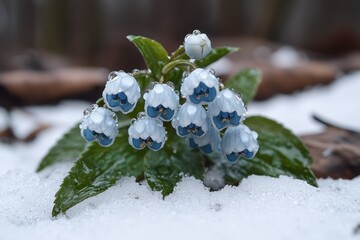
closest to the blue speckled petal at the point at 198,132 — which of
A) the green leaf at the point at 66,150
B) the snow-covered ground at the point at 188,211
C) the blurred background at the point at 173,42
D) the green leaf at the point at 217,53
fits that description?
the snow-covered ground at the point at 188,211

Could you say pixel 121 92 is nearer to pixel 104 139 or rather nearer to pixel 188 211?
pixel 104 139

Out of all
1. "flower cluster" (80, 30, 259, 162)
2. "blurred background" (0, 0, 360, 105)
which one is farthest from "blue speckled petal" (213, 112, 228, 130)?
"blurred background" (0, 0, 360, 105)

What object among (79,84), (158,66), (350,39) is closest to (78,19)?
(350,39)

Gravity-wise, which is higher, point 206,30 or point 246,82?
point 246,82

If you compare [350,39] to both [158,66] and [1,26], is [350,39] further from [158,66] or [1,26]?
[1,26]

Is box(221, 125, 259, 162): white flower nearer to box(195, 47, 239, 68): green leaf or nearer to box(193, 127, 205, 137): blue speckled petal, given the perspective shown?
box(193, 127, 205, 137): blue speckled petal

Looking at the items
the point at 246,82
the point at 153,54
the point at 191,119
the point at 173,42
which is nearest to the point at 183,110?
the point at 191,119

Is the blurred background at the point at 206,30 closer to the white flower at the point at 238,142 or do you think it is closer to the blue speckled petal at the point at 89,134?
the blue speckled petal at the point at 89,134
